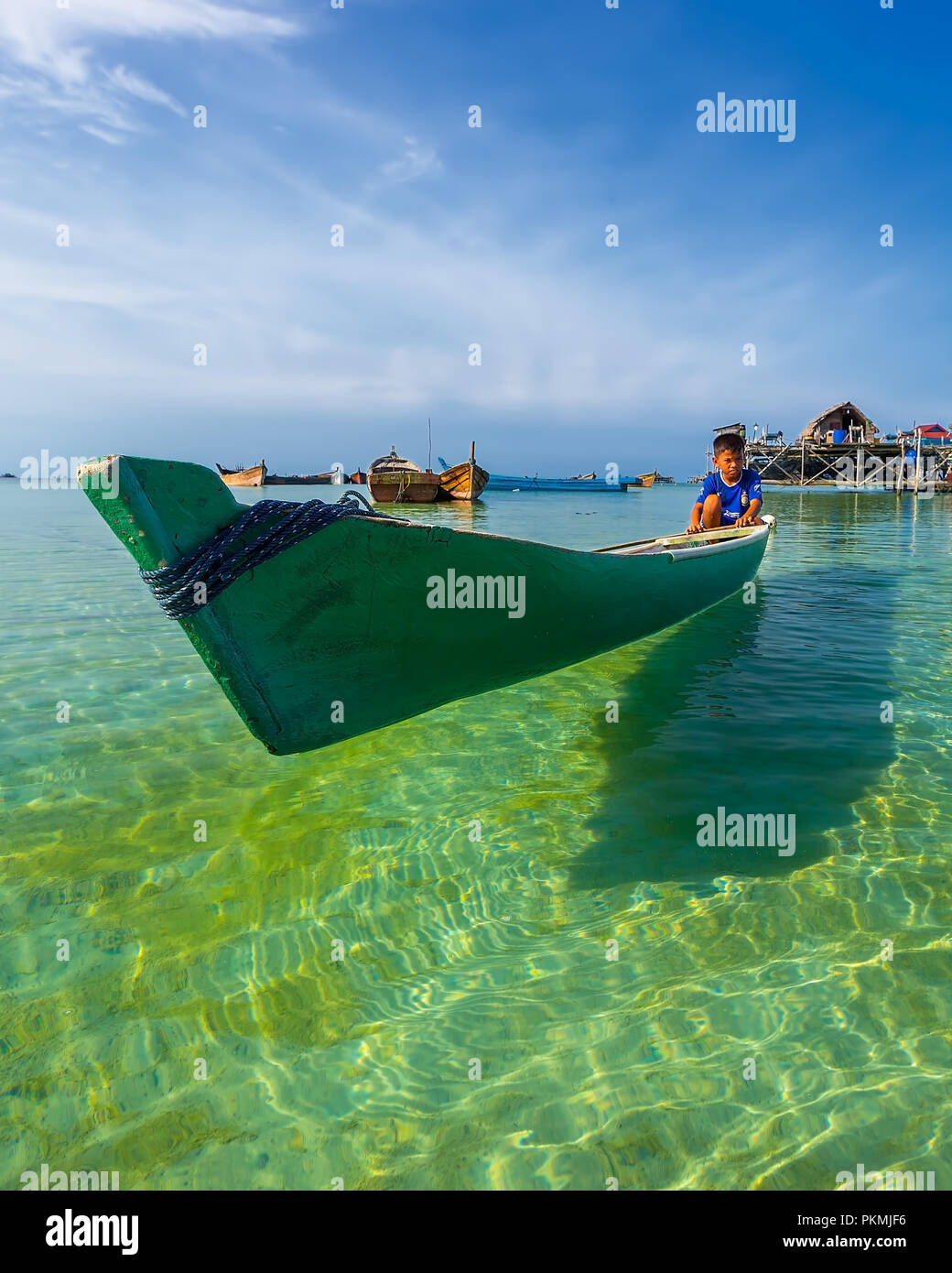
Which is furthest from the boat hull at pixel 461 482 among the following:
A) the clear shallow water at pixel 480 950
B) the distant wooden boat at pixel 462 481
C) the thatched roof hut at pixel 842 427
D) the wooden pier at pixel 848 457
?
the clear shallow water at pixel 480 950

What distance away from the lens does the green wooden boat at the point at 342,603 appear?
3049mm

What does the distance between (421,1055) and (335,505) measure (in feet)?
7.83

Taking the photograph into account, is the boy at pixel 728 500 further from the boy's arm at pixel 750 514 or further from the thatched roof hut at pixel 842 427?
the thatched roof hut at pixel 842 427

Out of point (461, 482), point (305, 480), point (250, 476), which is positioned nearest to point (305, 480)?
point (305, 480)

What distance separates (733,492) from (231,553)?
874 cm

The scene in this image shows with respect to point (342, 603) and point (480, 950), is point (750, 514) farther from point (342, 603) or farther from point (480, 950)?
point (480, 950)

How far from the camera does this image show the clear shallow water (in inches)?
80.6

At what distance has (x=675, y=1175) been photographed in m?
1.94

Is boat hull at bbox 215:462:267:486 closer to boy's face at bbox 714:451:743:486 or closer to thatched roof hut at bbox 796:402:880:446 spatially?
thatched roof hut at bbox 796:402:880:446

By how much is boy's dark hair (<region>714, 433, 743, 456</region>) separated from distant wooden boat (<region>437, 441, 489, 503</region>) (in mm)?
29170

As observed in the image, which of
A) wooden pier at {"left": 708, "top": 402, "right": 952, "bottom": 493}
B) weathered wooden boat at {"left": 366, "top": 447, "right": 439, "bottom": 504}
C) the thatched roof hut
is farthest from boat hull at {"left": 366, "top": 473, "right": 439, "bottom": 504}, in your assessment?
the thatched roof hut

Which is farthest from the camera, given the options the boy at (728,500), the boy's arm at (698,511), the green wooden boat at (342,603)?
the boy's arm at (698,511)

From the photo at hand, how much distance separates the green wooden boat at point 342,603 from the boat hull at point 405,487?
3362cm
